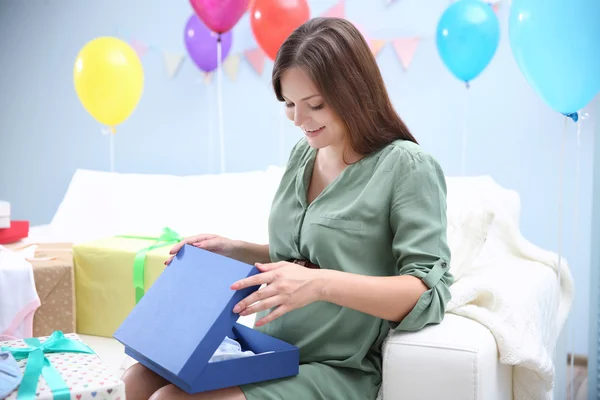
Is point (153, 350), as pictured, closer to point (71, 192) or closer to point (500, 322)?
point (500, 322)

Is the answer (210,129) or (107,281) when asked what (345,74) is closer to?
(107,281)

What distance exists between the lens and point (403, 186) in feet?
4.41

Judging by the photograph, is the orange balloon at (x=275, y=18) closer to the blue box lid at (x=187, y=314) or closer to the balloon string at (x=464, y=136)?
the balloon string at (x=464, y=136)

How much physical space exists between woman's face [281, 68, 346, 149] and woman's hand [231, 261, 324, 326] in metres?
0.33

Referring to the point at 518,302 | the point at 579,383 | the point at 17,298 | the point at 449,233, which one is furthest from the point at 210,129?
the point at 518,302

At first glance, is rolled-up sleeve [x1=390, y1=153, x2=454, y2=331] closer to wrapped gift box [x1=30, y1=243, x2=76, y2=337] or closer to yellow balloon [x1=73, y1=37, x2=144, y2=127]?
wrapped gift box [x1=30, y1=243, x2=76, y2=337]

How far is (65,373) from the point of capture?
1.17 metres

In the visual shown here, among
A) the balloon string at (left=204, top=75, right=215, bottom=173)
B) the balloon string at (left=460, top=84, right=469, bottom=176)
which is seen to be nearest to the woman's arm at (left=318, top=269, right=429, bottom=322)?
the balloon string at (left=460, top=84, right=469, bottom=176)

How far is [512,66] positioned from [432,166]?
1.88 m

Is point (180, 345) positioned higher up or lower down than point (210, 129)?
lower down

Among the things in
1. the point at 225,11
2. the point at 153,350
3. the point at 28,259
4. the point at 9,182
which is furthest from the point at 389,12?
the point at 9,182

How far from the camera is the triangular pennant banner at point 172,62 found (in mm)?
3811

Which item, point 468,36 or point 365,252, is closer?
point 365,252

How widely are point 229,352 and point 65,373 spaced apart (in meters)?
0.30
